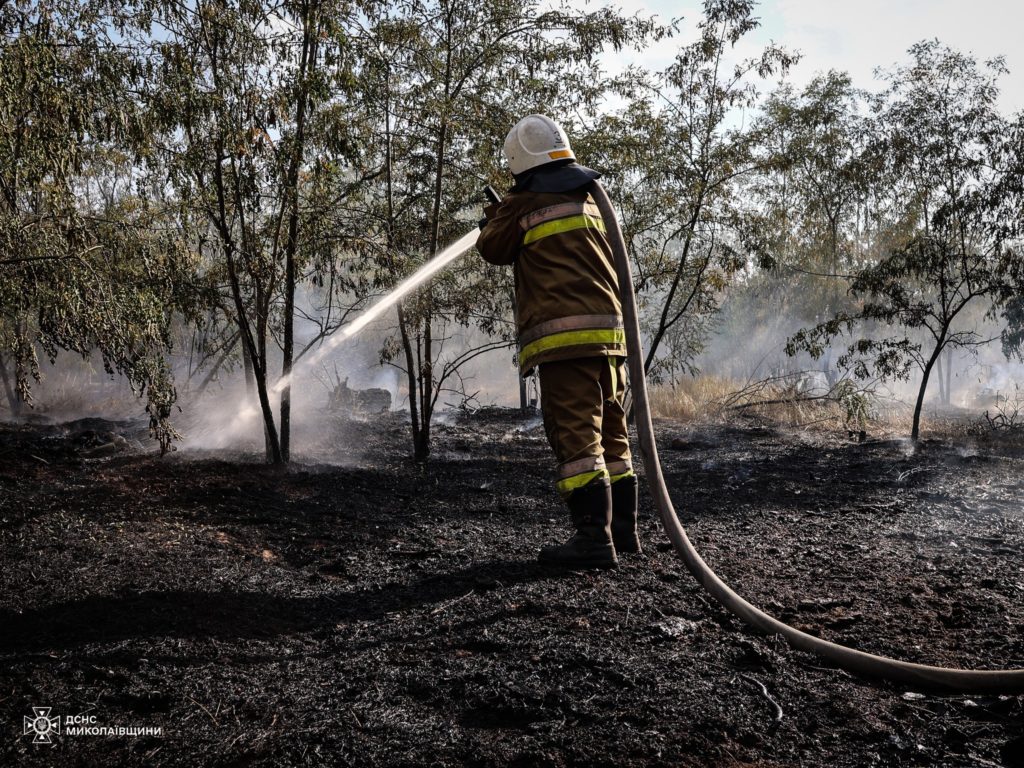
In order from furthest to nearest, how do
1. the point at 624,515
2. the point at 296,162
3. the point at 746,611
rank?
1. the point at 296,162
2. the point at 624,515
3. the point at 746,611

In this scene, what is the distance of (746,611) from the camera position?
2584 millimetres

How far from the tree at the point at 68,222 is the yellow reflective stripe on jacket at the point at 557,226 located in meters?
2.45

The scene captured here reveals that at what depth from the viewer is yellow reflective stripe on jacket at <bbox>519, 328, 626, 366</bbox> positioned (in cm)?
335

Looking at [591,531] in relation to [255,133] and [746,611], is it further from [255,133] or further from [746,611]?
[255,133]

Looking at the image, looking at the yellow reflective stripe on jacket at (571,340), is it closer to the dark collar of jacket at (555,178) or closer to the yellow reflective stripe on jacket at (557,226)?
the yellow reflective stripe on jacket at (557,226)

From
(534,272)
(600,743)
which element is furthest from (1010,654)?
(534,272)

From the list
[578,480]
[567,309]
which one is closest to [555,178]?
[567,309]

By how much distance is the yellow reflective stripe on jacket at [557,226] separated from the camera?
344cm

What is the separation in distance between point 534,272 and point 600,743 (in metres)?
2.16

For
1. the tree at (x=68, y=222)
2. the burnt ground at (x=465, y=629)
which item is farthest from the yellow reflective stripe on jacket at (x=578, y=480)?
the tree at (x=68, y=222)

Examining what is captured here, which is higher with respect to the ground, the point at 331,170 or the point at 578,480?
the point at 331,170

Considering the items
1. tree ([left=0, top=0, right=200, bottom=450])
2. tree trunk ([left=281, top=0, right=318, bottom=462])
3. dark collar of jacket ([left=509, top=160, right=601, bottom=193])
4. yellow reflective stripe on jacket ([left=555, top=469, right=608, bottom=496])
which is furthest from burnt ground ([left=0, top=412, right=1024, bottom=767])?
dark collar of jacket ([left=509, top=160, right=601, bottom=193])

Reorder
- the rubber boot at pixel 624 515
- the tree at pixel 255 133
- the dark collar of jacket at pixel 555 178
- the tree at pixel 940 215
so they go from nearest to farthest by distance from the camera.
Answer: the dark collar of jacket at pixel 555 178 → the rubber boot at pixel 624 515 → the tree at pixel 255 133 → the tree at pixel 940 215

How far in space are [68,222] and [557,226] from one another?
3094 millimetres
